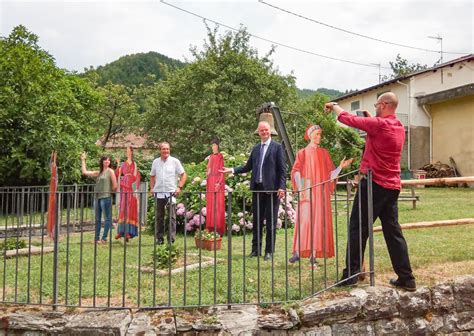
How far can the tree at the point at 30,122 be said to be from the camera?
16969 millimetres

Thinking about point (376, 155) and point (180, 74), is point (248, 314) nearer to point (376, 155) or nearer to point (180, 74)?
point (376, 155)


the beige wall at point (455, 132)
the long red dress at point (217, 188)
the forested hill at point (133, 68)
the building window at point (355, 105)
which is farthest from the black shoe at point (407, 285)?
the forested hill at point (133, 68)

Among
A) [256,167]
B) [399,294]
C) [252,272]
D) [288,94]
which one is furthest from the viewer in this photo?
[288,94]

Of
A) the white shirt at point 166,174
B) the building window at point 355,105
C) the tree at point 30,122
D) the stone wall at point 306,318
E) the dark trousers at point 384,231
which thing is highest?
the building window at point 355,105

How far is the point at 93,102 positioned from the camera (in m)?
24.3

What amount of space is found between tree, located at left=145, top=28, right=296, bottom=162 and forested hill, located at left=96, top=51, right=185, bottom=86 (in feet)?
56.4

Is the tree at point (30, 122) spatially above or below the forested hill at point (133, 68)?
below

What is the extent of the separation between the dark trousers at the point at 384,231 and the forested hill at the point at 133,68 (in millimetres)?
40969

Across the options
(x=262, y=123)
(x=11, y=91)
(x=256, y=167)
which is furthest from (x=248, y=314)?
(x=11, y=91)

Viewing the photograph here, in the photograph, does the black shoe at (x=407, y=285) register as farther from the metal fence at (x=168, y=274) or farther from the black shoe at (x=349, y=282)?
the black shoe at (x=349, y=282)

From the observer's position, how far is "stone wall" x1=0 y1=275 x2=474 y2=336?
4.05m

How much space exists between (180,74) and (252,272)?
937 inches

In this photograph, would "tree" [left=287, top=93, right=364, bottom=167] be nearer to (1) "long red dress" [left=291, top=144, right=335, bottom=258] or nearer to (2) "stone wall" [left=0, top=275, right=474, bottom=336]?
(1) "long red dress" [left=291, top=144, right=335, bottom=258]

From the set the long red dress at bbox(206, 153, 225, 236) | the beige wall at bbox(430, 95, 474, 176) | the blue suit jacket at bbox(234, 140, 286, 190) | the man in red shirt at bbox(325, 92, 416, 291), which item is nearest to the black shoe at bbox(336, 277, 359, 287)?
the man in red shirt at bbox(325, 92, 416, 291)
